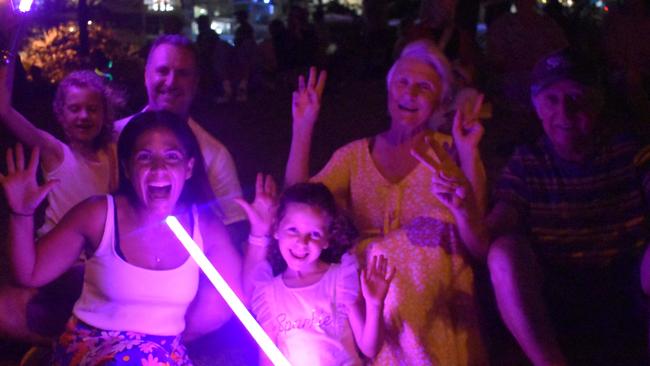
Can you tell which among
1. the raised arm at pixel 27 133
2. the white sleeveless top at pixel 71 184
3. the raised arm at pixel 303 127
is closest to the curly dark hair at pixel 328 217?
the raised arm at pixel 303 127

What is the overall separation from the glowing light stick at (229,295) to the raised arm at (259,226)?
17 centimetres

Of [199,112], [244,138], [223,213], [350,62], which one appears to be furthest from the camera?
[350,62]

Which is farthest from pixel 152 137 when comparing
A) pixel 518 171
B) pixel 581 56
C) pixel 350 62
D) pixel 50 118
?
pixel 350 62

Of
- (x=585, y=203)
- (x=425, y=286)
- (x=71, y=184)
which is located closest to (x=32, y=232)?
(x=71, y=184)

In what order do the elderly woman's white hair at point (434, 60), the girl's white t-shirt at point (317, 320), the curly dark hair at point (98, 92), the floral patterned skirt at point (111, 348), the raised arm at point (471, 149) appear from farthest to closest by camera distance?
the curly dark hair at point (98, 92) → the elderly woman's white hair at point (434, 60) → the raised arm at point (471, 149) → the girl's white t-shirt at point (317, 320) → the floral patterned skirt at point (111, 348)

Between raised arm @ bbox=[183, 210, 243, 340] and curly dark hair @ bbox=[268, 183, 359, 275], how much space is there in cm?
20

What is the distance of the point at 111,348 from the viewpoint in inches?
117

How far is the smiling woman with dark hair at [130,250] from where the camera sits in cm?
302

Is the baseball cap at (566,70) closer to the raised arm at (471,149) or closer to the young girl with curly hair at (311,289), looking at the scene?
the raised arm at (471,149)

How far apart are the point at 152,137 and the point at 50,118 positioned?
880 centimetres

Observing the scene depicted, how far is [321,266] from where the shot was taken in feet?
11.1

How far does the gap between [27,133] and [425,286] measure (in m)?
2.06

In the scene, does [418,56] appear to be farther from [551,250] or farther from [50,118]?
[50,118]

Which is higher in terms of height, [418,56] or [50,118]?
[418,56]
